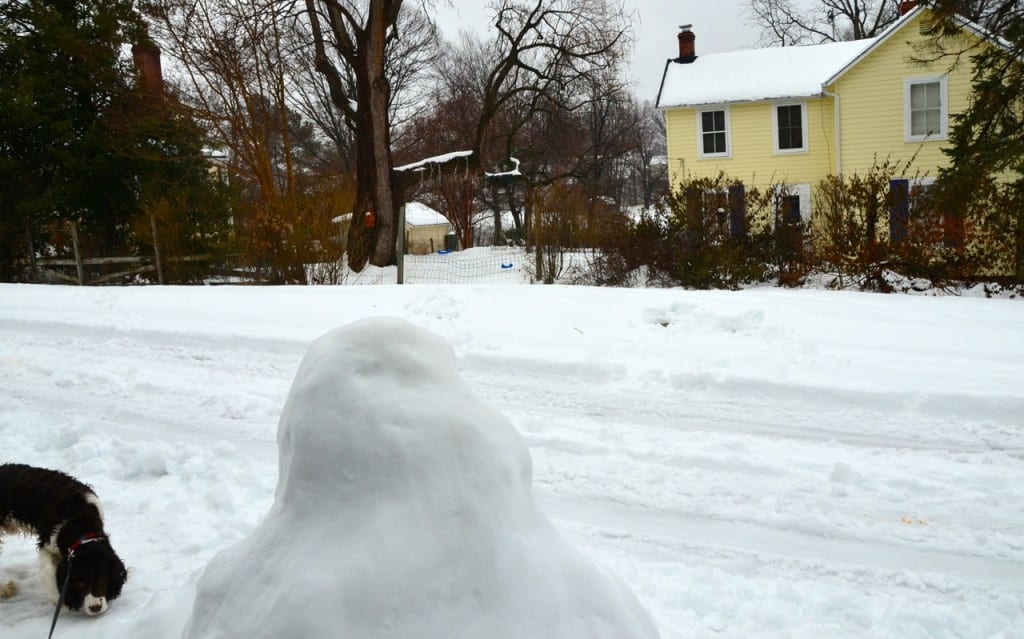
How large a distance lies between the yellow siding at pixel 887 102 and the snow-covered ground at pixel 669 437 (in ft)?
58.2

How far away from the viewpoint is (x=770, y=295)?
1098 cm

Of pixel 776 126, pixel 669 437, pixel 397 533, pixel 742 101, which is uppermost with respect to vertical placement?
pixel 742 101

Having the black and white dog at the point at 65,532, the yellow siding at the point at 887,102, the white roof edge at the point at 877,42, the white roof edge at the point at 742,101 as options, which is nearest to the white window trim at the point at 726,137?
the white roof edge at the point at 742,101

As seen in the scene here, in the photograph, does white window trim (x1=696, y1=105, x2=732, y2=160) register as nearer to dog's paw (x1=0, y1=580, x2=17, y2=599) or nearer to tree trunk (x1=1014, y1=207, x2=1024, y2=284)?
tree trunk (x1=1014, y1=207, x2=1024, y2=284)

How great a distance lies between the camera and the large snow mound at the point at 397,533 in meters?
1.93

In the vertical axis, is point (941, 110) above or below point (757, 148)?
above

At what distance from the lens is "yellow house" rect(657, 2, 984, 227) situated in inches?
1011

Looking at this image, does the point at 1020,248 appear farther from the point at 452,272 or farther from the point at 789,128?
the point at 789,128

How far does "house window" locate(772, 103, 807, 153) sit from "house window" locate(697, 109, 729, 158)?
5.74 feet

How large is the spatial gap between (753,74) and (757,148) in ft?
10.0

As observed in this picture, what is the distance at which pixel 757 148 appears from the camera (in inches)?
1104

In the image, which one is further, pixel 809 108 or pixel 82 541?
pixel 809 108

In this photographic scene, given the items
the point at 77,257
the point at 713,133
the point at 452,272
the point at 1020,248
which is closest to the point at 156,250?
the point at 77,257

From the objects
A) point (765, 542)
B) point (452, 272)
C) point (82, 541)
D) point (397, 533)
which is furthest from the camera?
point (452, 272)
